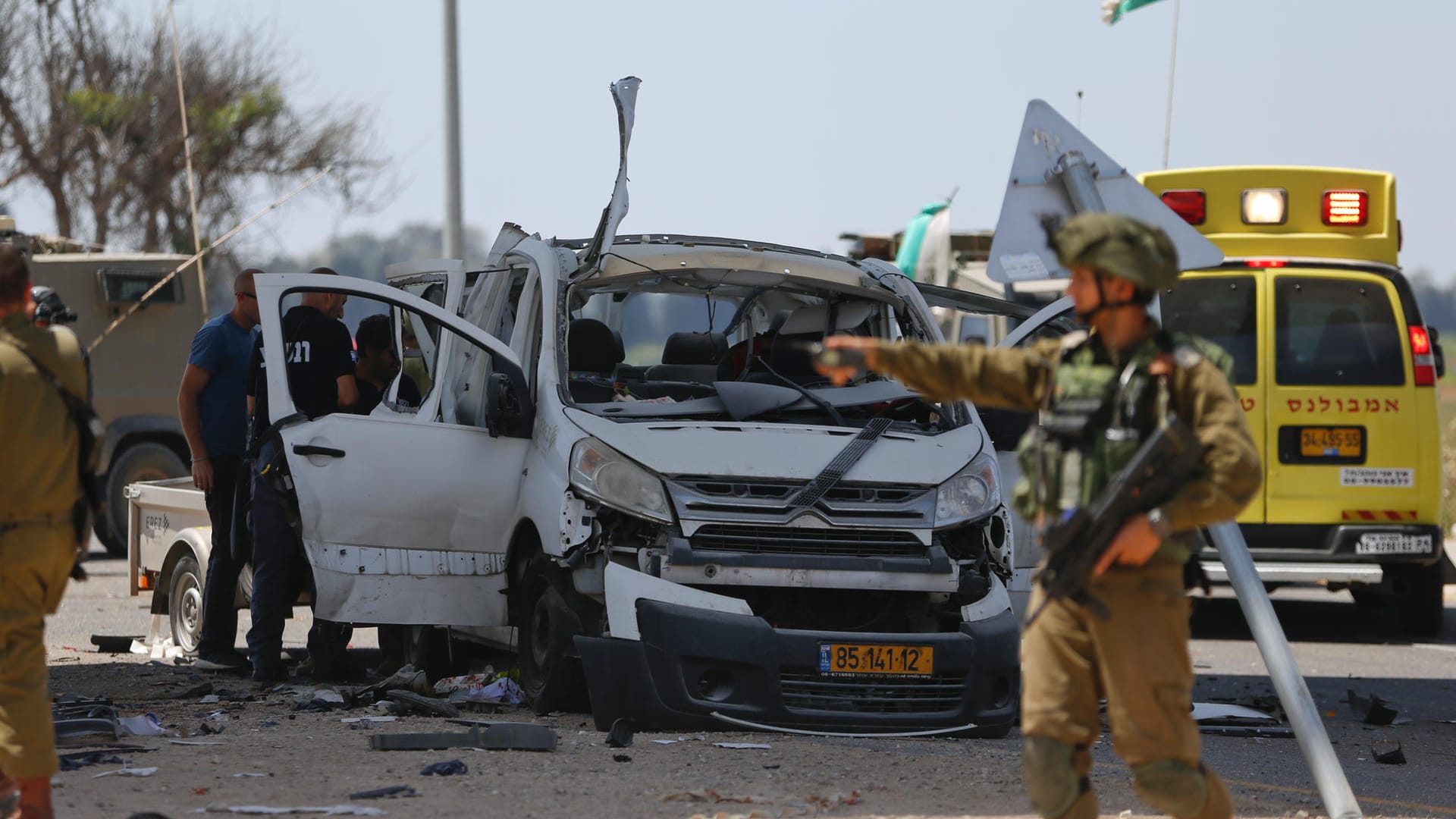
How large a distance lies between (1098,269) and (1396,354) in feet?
27.0

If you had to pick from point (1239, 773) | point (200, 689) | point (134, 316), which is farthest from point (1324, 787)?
point (134, 316)

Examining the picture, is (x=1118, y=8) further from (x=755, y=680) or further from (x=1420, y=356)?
(x=755, y=680)

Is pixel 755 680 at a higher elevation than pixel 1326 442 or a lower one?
lower

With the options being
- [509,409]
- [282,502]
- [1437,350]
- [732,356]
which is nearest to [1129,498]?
[509,409]

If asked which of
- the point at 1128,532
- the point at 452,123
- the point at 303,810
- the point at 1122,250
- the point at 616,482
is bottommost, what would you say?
the point at 303,810

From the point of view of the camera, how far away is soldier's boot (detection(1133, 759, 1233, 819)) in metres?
4.52

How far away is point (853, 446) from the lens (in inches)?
298

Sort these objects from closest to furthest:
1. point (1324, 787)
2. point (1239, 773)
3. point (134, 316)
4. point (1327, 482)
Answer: point (1324, 787), point (1239, 773), point (1327, 482), point (134, 316)

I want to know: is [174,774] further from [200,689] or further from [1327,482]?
[1327,482]

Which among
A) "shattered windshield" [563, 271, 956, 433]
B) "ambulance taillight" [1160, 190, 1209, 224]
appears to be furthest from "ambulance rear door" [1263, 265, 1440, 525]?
"shattered windshield" [563, 271, 956, 433]

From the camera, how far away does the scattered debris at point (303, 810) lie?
562cm

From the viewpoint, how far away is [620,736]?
22.8ft

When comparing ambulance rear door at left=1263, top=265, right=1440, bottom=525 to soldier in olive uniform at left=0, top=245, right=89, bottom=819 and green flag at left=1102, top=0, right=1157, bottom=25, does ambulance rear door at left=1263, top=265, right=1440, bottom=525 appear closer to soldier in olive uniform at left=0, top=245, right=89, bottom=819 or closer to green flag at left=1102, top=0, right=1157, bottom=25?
green flag at left=1102, top=0, right=1157, bottom=25

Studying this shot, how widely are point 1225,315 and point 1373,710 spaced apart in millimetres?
4023
